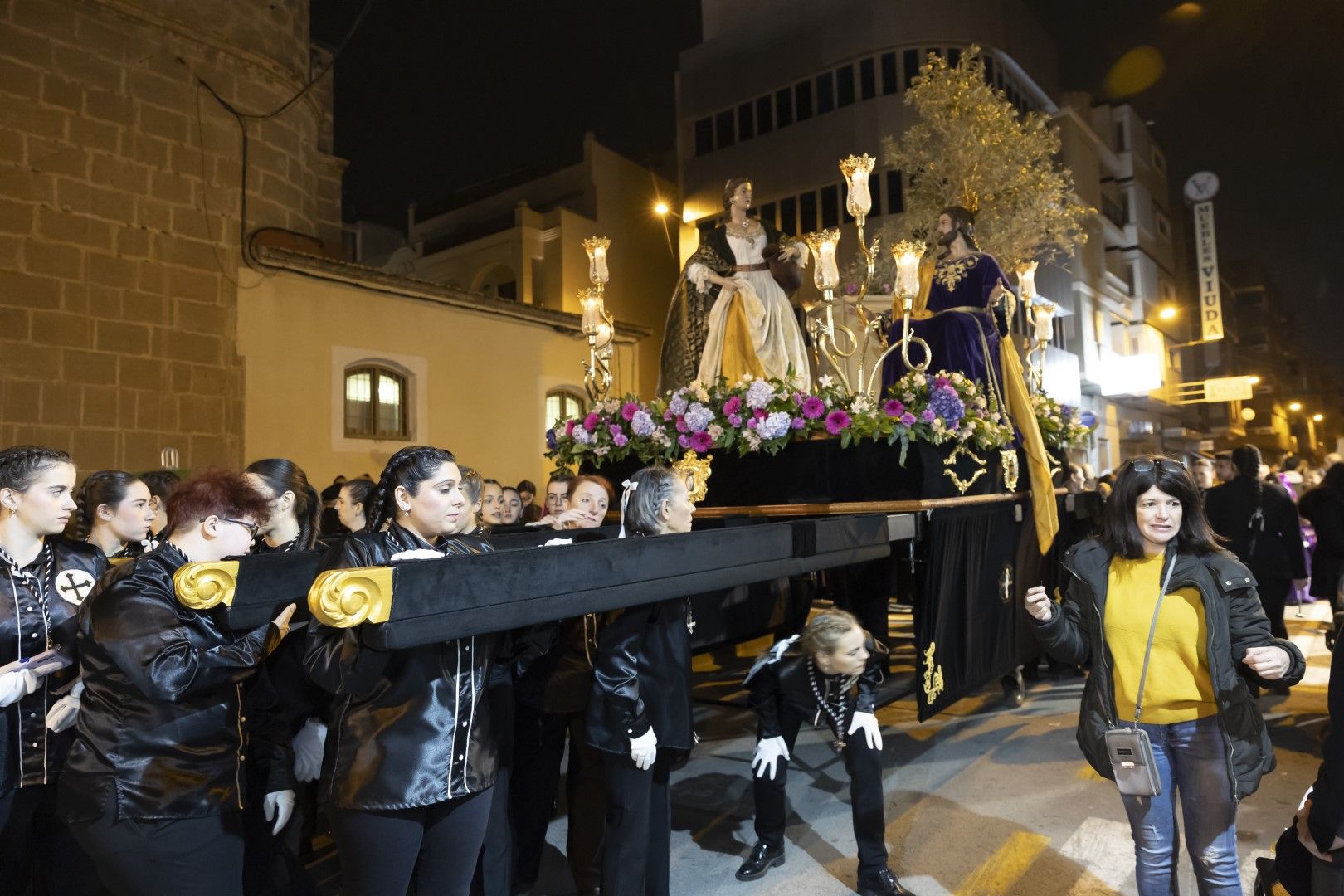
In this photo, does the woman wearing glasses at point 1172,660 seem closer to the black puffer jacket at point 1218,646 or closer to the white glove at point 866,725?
the black puffer jacket at point 1218,646

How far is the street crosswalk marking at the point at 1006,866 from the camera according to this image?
361 centimetres

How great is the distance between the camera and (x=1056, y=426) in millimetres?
7234

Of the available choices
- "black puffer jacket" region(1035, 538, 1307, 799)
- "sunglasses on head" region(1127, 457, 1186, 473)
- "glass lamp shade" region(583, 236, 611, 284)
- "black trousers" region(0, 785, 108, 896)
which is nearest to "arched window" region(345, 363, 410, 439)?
"glass lamp shade" region(583, 236, 611, 284)

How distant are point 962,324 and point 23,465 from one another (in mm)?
5859

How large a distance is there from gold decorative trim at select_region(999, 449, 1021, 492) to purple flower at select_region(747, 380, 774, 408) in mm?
1973

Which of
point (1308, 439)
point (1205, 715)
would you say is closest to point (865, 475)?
point (1205, 715)

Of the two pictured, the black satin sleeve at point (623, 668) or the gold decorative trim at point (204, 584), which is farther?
the black satin sleeve at point (623, 668)

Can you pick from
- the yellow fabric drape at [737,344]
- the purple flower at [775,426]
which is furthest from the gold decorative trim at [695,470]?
the yellow fabric drape at [737,344]

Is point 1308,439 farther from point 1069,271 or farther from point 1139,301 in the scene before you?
point 1069,271

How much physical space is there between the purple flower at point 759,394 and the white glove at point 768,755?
2.20 metres

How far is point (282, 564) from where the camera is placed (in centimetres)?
267

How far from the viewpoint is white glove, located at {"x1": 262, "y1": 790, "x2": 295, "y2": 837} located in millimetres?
2979

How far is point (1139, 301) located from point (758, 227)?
2871 centimetres

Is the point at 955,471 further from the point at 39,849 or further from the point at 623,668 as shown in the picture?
the point at 39,849
